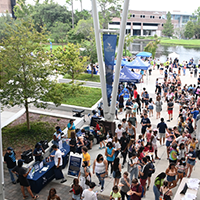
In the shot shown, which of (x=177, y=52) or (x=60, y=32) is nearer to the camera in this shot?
(x=60, y=32)

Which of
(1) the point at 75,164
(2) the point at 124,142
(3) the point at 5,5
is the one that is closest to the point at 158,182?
(2) the point at 124,142

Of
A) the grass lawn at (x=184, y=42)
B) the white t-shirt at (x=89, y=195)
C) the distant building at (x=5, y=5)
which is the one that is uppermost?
the distant building at (x=5, y=5)

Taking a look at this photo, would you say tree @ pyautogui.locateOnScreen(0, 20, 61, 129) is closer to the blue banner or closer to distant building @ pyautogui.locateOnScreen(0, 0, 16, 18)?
Result: the blue banner

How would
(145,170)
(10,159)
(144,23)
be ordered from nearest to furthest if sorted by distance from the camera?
(145,170)
(10,159)
(144,23)

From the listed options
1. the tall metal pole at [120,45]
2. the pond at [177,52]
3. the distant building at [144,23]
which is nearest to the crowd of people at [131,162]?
the tall metal pole at [120,45]

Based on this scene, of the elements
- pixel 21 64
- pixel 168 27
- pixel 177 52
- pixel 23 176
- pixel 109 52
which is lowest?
pixel 177 52

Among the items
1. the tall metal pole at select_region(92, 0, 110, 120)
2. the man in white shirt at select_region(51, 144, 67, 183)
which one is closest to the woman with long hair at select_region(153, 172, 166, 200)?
the man in white shirt at select_region(51, 144, 67, 183)

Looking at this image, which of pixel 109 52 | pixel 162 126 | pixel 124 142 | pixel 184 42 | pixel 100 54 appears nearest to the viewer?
pixel 124 142

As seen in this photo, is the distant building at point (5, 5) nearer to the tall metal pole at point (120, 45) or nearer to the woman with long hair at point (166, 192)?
the tall metal pole at point (120, 45)

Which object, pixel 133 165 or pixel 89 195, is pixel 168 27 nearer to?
pixel 133 165

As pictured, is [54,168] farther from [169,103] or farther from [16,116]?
[169,103]

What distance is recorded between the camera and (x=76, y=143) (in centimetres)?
1060

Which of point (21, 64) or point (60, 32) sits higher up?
point (60, 32)

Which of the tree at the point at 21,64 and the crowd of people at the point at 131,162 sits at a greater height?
the tree at the point at 21,64
